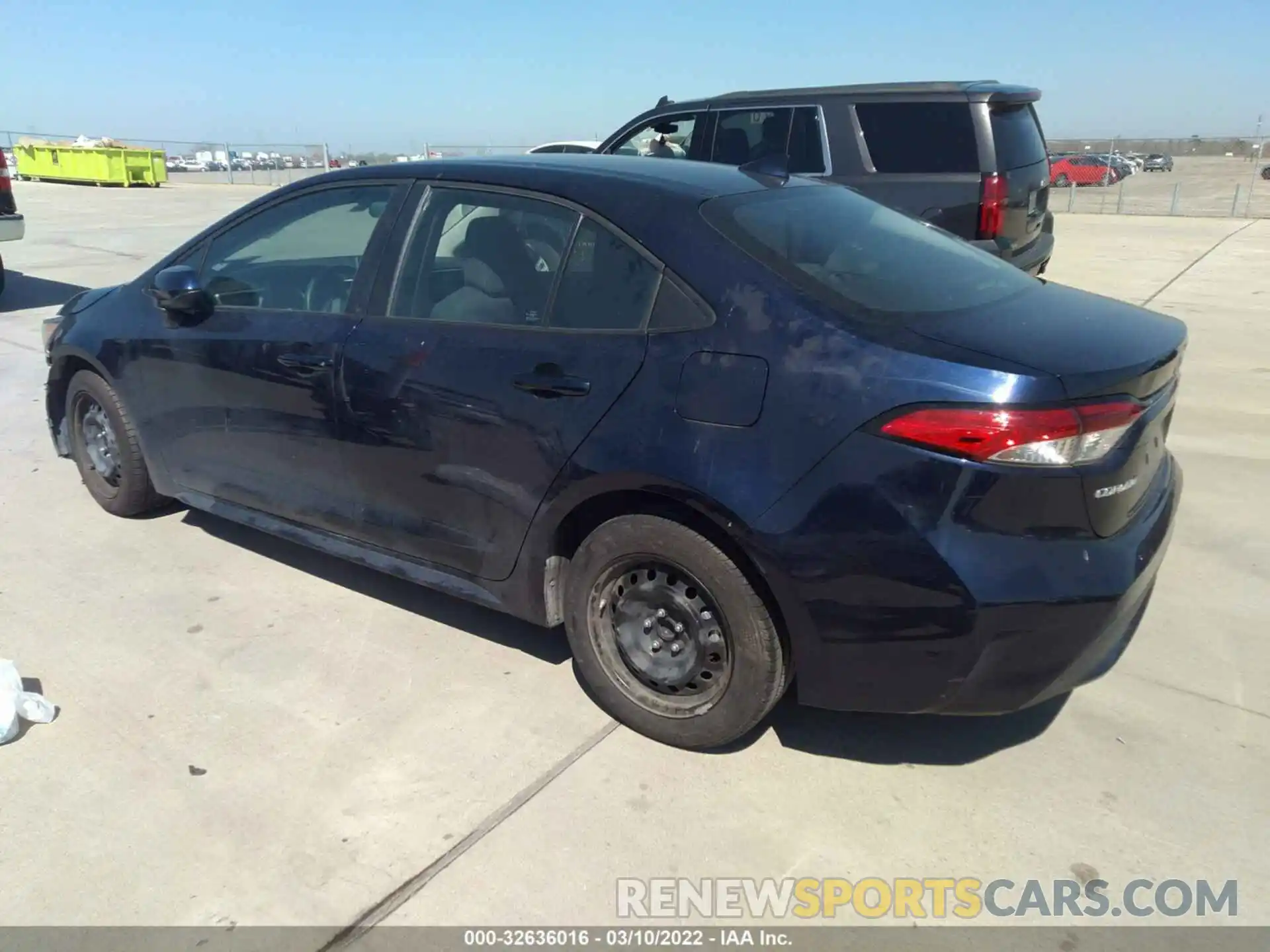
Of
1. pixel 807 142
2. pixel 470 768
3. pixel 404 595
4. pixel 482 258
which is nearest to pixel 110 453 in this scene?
pixel 404 595

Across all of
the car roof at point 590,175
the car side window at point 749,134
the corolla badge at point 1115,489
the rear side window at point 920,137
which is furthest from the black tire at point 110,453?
the rear side window at point 920,137

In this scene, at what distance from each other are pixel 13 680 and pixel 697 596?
2.16 m

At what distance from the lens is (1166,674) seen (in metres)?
3.36

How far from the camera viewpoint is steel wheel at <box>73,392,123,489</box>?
461 cm

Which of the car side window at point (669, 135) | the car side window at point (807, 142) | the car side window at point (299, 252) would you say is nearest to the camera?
the car side window at point (299, 252)

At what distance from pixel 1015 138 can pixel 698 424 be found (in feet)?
18.6

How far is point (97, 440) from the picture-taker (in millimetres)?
4723

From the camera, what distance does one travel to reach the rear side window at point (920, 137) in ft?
22.9

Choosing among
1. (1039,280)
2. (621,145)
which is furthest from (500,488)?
(621,145)

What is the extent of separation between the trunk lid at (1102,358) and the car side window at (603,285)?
773mm

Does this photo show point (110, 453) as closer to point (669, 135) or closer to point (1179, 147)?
point (669, 135)

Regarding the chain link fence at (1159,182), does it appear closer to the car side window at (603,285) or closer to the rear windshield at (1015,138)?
the rear windshield at (1015,138)

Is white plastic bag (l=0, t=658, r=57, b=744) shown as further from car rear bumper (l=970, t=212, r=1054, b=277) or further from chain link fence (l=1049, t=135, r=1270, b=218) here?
chain link fence (l=1049, t=135, r=1270, b=218)

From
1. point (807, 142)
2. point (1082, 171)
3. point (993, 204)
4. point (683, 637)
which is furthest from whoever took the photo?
point (1082, 171)
